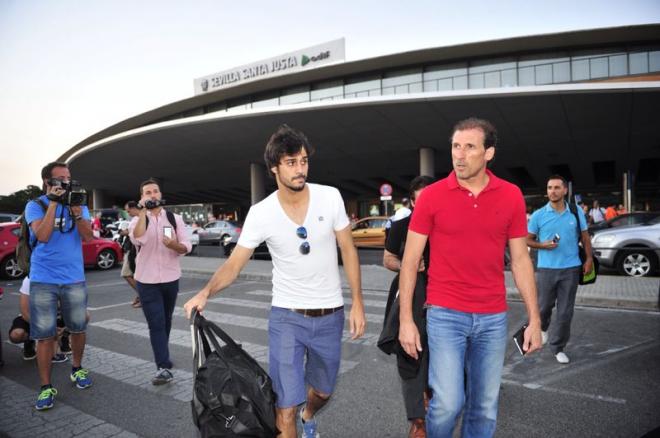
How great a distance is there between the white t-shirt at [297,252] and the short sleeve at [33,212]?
2357mm

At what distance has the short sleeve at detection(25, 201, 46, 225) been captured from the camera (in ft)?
13.0

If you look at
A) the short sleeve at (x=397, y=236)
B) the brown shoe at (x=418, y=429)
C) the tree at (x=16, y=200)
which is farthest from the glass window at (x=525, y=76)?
the tree at (x=16, y=200)

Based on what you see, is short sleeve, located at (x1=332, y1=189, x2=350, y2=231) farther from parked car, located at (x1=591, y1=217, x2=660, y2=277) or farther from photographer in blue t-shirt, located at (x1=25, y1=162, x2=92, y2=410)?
parked car, located at (x1=591, y1=217, x2=660, y2=277)

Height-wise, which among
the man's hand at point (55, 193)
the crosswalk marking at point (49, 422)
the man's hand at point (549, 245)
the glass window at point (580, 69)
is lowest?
the crosswalk marking at point (49, 422)

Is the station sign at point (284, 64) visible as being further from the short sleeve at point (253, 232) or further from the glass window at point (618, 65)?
the short sleeve at point (253, 232)

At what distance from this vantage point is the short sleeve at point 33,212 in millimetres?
3967

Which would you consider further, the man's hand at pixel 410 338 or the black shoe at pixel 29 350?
the black shoe at pixel 29 350

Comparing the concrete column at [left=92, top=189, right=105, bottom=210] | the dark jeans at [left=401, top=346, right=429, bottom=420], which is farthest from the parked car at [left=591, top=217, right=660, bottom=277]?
the concrete column at [left=92, top=189, right=105, bottom=210]

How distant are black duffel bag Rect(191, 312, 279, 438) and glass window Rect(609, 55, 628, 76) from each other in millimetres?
33289

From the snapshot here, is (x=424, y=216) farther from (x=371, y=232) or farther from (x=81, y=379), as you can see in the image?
(x=371, y=232)

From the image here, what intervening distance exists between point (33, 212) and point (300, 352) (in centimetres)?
288

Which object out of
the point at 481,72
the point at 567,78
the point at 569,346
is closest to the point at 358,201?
the point at 481,72

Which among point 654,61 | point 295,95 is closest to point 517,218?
point 654,61

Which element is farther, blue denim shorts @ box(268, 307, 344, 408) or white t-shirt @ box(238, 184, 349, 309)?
white t-shirt @ box(238, 184, 349, 309)
